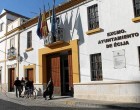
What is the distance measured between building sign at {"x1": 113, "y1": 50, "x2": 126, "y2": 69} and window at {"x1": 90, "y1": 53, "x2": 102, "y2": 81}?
1.48 meters

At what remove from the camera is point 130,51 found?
1505 cm

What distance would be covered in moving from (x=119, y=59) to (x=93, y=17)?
3970 mm

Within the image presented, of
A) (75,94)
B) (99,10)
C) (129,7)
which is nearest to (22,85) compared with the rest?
(75,94)

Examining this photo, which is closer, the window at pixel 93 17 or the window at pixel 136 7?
the window at pixel 136 7

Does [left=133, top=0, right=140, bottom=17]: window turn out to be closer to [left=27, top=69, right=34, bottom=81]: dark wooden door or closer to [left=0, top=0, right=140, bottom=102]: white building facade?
[left=0, top=0, right=140, bottom=102]: white building facade

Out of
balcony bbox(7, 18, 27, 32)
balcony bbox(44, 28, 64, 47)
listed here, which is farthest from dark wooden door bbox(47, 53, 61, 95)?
balcony bbox(7, 18, 27, 32)

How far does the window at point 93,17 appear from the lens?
17719mm

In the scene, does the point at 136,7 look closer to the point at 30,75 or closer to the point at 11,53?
the point at 30,75

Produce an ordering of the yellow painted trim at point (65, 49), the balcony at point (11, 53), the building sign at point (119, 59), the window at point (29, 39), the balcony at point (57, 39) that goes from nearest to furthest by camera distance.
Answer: the building sign at point (119, 59) < the yellow painted trim at point (65, 49) < the balcony at point (57, 39) < the window at point (29, 39) < the balcony at point (11, 53)

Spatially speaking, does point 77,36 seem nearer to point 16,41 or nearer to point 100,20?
point 100,20

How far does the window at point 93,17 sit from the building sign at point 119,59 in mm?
2783

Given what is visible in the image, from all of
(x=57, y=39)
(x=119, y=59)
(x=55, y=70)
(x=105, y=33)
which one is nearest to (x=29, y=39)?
(x=55, y=70)

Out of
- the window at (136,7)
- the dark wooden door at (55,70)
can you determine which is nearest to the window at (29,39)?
the dark wooden door at (55,70)

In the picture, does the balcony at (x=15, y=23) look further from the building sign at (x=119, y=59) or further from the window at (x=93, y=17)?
the building sign at (x=119, y=59)
